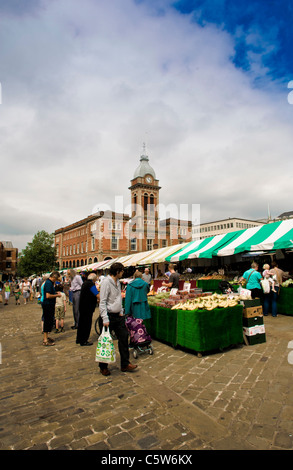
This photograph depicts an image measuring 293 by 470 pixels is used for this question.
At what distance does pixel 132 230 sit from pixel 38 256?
18288 millimetres

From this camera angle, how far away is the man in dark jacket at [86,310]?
6.21 m

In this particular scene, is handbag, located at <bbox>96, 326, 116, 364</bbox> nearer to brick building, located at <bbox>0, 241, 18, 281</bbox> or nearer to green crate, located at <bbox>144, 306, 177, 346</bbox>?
green crate, located at <bbox>144, 306, 177, 346</bbox>

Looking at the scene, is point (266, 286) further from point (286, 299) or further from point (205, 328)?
point (205, 328)

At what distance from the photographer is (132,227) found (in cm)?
4662

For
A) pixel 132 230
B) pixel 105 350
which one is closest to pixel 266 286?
pixel 105 350

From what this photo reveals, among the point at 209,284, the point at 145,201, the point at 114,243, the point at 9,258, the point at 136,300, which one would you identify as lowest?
the point at 209,284

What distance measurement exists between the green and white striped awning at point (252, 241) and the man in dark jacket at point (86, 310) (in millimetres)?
6562

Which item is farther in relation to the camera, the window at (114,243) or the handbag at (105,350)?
the window at (114,243)

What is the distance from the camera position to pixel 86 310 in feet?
20.5

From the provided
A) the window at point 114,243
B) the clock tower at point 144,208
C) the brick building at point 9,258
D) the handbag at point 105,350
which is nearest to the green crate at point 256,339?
the handbag at point 105,350

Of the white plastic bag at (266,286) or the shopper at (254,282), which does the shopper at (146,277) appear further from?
the white plastic bag at (266,286)

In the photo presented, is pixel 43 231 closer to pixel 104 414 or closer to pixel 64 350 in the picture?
pixel 64 350

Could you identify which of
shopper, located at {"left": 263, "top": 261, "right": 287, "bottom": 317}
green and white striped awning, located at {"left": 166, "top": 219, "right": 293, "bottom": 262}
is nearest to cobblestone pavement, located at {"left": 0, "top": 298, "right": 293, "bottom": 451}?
shopper, located at {"left": 263, "top": 261, "right": 287, "bottom": 317}
